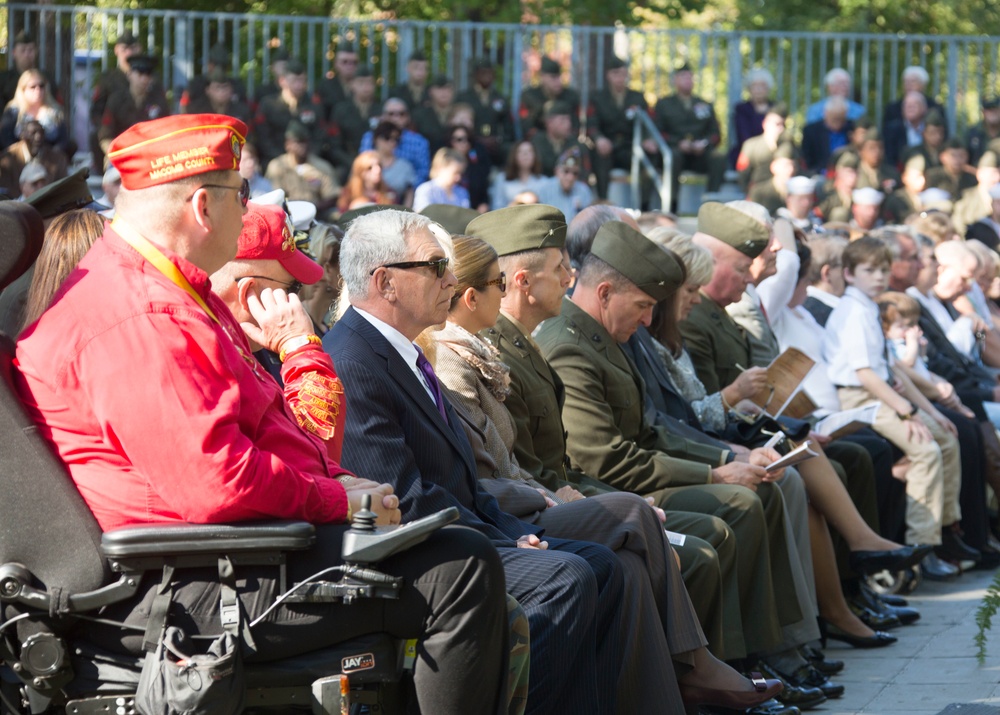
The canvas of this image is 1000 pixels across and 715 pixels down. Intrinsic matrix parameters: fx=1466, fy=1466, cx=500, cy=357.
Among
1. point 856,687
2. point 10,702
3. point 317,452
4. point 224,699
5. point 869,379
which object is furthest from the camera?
point 869,379

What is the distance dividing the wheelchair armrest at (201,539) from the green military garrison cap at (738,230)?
4.64 m

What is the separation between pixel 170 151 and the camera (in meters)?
3.33

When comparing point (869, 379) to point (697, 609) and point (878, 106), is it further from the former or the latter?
point (878, 106)

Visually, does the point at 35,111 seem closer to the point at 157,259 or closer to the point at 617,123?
the point at 617,123

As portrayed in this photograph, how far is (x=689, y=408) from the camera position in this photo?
21.4 feet

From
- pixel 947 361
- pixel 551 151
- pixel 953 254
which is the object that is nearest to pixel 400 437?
pixel 947 361

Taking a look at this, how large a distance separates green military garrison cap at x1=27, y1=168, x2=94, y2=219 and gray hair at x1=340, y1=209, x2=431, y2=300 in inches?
33.3

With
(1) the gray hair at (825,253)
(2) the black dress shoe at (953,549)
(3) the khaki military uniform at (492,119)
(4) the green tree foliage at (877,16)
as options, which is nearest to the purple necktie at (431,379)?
(2) the black dress shoe at (953,549)

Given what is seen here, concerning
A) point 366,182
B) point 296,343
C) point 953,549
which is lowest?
point 953,549

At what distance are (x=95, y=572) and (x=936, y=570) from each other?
18.9ft

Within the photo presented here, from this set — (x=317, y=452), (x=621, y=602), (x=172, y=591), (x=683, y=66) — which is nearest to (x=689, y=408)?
(x=621, y=602)

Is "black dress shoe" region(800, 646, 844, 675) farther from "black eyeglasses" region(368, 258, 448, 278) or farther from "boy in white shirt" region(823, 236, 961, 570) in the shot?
"black eyeglasses" region(368, 258, 448, 278)

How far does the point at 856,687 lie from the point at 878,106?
46.5 ft

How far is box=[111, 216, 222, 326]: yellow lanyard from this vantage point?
Answer: 331 cm
